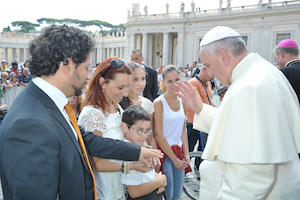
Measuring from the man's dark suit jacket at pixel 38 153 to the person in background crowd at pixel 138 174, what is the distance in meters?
0.76

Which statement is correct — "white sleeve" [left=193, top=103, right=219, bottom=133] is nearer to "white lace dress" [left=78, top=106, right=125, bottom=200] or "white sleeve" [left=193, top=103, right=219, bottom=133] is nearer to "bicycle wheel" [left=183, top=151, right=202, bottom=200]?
"white lace dress" [left=78, top=106, right=125, bottom=200]

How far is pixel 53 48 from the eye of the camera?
52.3 inches

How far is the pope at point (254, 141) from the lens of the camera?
1.48 metres

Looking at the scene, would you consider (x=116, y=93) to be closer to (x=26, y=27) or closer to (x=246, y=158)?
(x=246, y=158)

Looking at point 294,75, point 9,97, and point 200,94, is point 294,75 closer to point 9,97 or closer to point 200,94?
point 200,94

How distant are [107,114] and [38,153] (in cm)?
96

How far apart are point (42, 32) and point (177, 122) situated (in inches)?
83.9

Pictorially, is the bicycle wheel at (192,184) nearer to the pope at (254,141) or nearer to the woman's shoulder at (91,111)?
the pope at (254,141)

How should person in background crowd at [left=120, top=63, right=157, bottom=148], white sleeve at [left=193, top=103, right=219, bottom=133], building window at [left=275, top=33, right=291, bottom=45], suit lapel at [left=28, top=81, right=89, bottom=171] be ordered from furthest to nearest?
building window at [left=275, top=33, right=291, bottom=45]
person in background crowd at [left=120, top=63, right=157, bottom=148]
white sleeve at [left=193, top=103, right=219, bottom=133]
suit lapel at [left=28, top=81, right=89, bottom=171]

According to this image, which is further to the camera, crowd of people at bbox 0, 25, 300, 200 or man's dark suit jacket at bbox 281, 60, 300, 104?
man's dark suit jacket at bbox 281, 60, 300, 104

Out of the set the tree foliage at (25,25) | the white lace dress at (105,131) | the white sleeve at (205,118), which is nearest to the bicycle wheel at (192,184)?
the white sleeve at (205,118)

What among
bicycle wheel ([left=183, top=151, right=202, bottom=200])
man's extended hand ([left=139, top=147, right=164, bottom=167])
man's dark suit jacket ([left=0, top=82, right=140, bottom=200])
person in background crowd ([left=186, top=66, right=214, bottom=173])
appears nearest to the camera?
man's dark suit jacket ([left=0, top=82, right=140, bottom=200])

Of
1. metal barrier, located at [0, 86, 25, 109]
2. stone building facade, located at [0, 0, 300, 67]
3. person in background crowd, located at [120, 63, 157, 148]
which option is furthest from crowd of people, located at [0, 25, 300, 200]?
stone building facade, located at [0, 0, 300, 67]

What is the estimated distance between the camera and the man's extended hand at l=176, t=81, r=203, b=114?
7.60 ft
